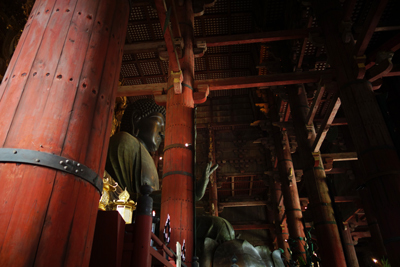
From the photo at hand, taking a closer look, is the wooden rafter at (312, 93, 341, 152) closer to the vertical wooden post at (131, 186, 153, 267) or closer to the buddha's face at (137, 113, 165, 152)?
the buddha's face at (137, 113, 165, 152)

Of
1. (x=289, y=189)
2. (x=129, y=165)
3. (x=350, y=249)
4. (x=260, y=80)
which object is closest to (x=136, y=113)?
(x=129, y=165)

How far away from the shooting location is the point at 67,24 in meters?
1.48

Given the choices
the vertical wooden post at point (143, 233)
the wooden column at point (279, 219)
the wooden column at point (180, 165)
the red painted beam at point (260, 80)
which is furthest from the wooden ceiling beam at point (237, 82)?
the wooden column at point (279, 219)

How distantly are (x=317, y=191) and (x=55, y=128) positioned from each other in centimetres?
613

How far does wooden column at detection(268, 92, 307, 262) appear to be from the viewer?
752cm

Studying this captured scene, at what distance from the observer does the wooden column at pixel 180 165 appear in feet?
12.0

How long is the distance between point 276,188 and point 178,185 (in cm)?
833

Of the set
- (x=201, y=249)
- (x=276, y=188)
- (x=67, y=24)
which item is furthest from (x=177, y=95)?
(x=276, y=188)

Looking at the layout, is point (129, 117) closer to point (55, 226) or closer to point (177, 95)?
point (177, 95)

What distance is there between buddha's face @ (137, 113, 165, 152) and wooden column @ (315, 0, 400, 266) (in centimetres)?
416

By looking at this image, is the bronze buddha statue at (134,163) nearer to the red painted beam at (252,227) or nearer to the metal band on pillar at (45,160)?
the metal band on pillar at (45,160)

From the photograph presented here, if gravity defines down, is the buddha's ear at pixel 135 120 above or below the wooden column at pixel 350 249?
above

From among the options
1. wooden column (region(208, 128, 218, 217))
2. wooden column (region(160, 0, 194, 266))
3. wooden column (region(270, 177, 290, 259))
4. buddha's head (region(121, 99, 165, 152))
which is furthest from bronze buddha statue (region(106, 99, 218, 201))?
wooden column (region(270, 177, 290, 259))

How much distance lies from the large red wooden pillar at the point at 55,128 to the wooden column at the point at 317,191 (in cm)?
564
